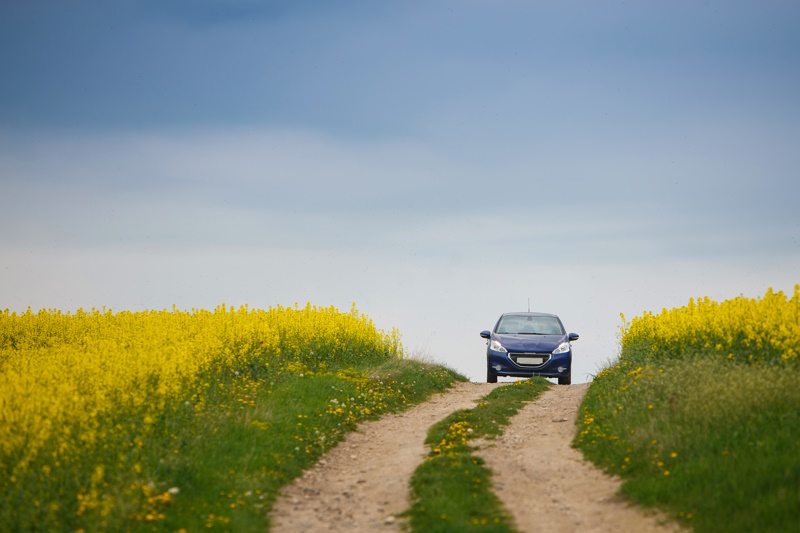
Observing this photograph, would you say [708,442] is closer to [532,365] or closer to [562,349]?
[532,365]

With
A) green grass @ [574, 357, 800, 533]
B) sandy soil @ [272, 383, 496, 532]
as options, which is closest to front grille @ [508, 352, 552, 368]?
sandy soil @ [272, 383, 496, 532]

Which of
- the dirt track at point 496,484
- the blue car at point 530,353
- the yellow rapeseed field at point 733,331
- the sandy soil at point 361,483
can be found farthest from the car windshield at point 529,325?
the sandy soil at point 361,483

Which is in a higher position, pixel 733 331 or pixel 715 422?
pixel 733 331

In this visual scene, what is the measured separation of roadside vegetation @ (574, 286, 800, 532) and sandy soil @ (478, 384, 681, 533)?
323mm

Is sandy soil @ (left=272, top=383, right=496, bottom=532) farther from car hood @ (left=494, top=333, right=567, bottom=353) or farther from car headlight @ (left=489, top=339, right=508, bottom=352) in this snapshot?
car hood @ (left=494, top=333, right=567, bottom=353)

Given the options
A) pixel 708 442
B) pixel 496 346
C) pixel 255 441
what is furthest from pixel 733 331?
pixel 255 441

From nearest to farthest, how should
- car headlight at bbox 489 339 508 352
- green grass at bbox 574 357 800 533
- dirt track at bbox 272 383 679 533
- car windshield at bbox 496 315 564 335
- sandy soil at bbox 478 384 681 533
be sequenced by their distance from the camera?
1. green grass at bbox 574 357 800 533
2. sandy soil at bbox 478 384 681 533
3. dirt track at bbox 272 383 679 533
4. car headlight at bbox 489 339 508 352
5. car windshield at bbox 496 315 564 335

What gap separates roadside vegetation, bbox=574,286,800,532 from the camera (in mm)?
8578

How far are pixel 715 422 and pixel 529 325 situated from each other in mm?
11340

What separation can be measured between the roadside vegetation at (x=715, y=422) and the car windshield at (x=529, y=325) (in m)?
4.85

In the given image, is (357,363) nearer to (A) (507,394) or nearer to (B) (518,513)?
(A) (507,394)

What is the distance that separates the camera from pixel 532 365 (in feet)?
68.9

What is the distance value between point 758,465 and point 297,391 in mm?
9402

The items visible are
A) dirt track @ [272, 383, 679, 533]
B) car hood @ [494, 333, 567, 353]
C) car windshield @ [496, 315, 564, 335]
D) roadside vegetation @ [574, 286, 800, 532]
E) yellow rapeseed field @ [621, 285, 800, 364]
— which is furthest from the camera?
car windshield @ [496, 315, 564, 335]
